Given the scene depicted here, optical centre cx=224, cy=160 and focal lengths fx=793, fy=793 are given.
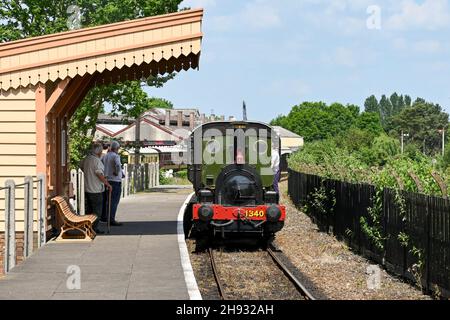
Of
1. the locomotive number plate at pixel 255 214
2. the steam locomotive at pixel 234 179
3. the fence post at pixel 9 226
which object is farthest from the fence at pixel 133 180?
the fence post at pixel 9 226

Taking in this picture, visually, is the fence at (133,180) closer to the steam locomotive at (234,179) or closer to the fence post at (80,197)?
the fence post at (80,197)

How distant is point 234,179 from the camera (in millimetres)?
15375

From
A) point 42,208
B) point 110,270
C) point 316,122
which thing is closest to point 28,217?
point 42,208

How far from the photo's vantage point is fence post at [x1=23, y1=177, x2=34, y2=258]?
500 inches

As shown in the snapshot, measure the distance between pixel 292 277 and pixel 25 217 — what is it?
14.5 feet

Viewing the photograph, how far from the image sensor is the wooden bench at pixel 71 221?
1443 centimetres

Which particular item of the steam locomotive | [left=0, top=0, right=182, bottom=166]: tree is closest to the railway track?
the steam locomotive

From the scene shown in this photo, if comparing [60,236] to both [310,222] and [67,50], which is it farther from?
[310,222]

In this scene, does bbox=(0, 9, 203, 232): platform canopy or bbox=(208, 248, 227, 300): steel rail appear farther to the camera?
bbox=(0, 9, 203, 232): platform canopy

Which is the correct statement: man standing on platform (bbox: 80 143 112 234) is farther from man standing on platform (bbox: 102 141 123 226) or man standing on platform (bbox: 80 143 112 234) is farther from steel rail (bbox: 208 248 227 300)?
steel rail (bbox: 208 248 227 300)

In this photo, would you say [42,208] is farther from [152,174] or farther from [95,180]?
[152,174]

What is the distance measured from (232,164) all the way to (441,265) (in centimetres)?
559

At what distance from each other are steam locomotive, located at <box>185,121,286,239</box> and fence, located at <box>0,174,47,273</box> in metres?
3.03
